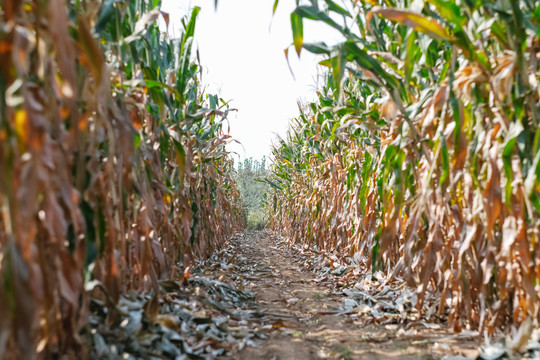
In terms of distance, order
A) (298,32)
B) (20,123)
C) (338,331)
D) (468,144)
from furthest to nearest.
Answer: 1. (338,331)
2. (298,32)
3. (468,144)
4. (20,123)

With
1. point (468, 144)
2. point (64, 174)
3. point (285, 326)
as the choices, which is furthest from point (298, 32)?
point (285, 326)

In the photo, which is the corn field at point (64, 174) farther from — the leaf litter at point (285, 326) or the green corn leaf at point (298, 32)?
the green corn leaf at point (298, 32)

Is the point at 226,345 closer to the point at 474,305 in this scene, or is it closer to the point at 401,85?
the point at 474,305

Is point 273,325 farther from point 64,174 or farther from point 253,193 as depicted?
point 253,193

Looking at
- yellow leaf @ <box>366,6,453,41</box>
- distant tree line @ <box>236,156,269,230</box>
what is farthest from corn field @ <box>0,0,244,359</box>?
distant tree line @ <box>236,156,269,230</box>

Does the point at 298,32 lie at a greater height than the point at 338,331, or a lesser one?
greater

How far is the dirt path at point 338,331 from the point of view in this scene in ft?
6.82

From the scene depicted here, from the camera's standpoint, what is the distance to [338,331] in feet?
8.36

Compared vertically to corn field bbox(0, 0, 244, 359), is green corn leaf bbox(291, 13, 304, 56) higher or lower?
higher

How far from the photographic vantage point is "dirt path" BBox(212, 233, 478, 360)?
6.82ft

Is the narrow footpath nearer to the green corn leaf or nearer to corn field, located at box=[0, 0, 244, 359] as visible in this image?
corn field, located at box=[0, 0, 244, 359]

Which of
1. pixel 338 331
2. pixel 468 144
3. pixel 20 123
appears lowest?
pixel 338 331

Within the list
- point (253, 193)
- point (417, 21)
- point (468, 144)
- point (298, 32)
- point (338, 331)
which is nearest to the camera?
point (417, 21)

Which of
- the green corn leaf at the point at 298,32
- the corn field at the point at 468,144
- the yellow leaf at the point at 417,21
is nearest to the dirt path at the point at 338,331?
the corn field at the point at 468,144
